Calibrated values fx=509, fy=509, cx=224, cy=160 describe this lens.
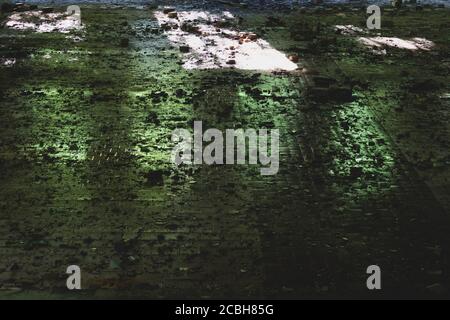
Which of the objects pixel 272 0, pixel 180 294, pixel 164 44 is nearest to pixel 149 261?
pixel 180 294

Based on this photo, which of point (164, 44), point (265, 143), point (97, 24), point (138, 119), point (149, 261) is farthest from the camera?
point (97, 24)

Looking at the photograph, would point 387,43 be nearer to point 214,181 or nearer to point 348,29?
point 348,29

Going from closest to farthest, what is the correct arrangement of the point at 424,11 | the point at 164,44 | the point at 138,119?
the point at 138,119 → the point at 164,44 → the point at 424,11

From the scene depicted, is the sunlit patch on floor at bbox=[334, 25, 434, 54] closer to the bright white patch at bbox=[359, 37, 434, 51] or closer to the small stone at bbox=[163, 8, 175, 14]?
the bright white patch at bbox=[359, 37, 434, 51]

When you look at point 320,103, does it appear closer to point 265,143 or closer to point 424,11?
point 265,143

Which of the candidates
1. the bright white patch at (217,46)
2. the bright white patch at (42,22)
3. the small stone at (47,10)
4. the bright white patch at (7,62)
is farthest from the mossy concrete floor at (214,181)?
the small stone at (47,10)

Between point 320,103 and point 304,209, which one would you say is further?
point 320,103
